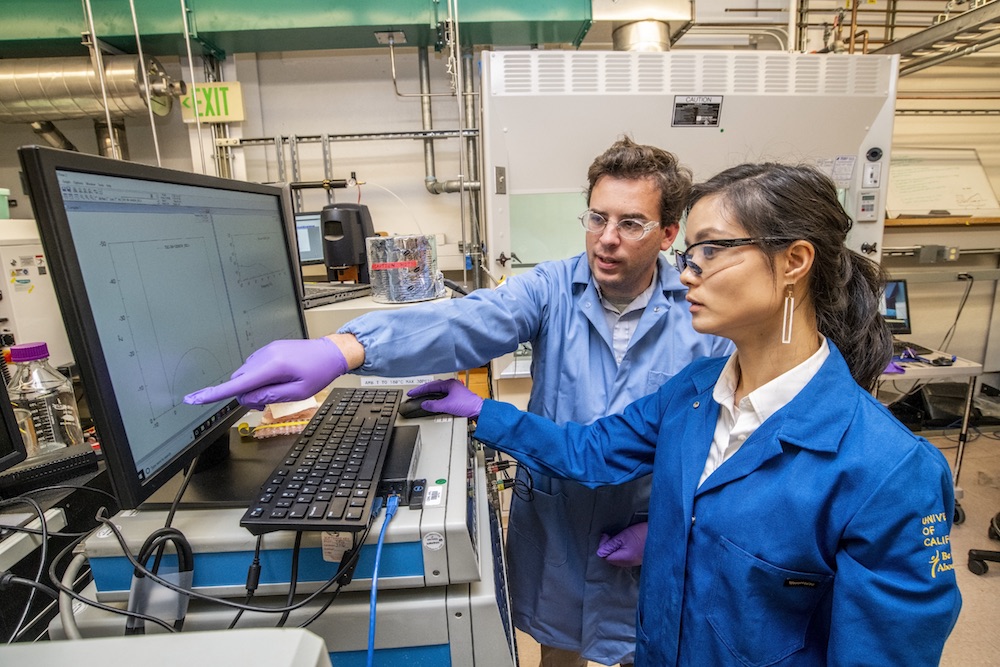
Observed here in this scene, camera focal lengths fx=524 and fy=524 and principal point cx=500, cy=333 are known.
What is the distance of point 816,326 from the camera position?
0.77m

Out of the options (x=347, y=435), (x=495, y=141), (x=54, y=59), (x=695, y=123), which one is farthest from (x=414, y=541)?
(x=54, y=59)

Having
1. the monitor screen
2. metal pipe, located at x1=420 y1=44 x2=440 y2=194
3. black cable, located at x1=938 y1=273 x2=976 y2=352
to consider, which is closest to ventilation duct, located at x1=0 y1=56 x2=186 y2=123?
Result: the monitor screen

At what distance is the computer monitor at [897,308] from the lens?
8.42 feet

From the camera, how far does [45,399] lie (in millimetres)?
1011

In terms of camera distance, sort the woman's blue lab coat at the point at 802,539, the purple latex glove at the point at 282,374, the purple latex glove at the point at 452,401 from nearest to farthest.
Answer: the woman's blue lab coat at the point at 802,539 → the purple latex glove at the point at 282,374 → the purple latex glove at the point at 452,401

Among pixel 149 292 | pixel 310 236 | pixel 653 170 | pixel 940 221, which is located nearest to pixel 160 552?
pixel 149 292

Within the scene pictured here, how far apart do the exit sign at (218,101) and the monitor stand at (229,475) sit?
2.32 m

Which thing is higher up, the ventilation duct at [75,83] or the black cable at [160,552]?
the ventilation duct at [75,83]

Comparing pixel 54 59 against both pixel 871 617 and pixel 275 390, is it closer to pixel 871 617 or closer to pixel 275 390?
pixel 275 390

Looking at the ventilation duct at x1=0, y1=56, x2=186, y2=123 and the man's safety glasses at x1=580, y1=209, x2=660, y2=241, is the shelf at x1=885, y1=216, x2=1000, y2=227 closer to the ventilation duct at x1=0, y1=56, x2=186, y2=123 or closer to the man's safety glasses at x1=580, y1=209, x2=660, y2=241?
the man's safety glasses at x1=580, y1=209, x2=660, y2=241

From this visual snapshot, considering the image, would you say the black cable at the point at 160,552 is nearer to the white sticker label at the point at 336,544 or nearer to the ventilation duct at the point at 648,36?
the white sticker label at the point at 336,544

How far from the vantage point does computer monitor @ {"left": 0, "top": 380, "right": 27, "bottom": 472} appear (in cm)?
72

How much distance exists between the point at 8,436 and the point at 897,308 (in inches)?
129

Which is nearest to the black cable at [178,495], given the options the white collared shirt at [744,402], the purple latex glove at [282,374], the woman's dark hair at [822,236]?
the purple latex glove at [282,374]
